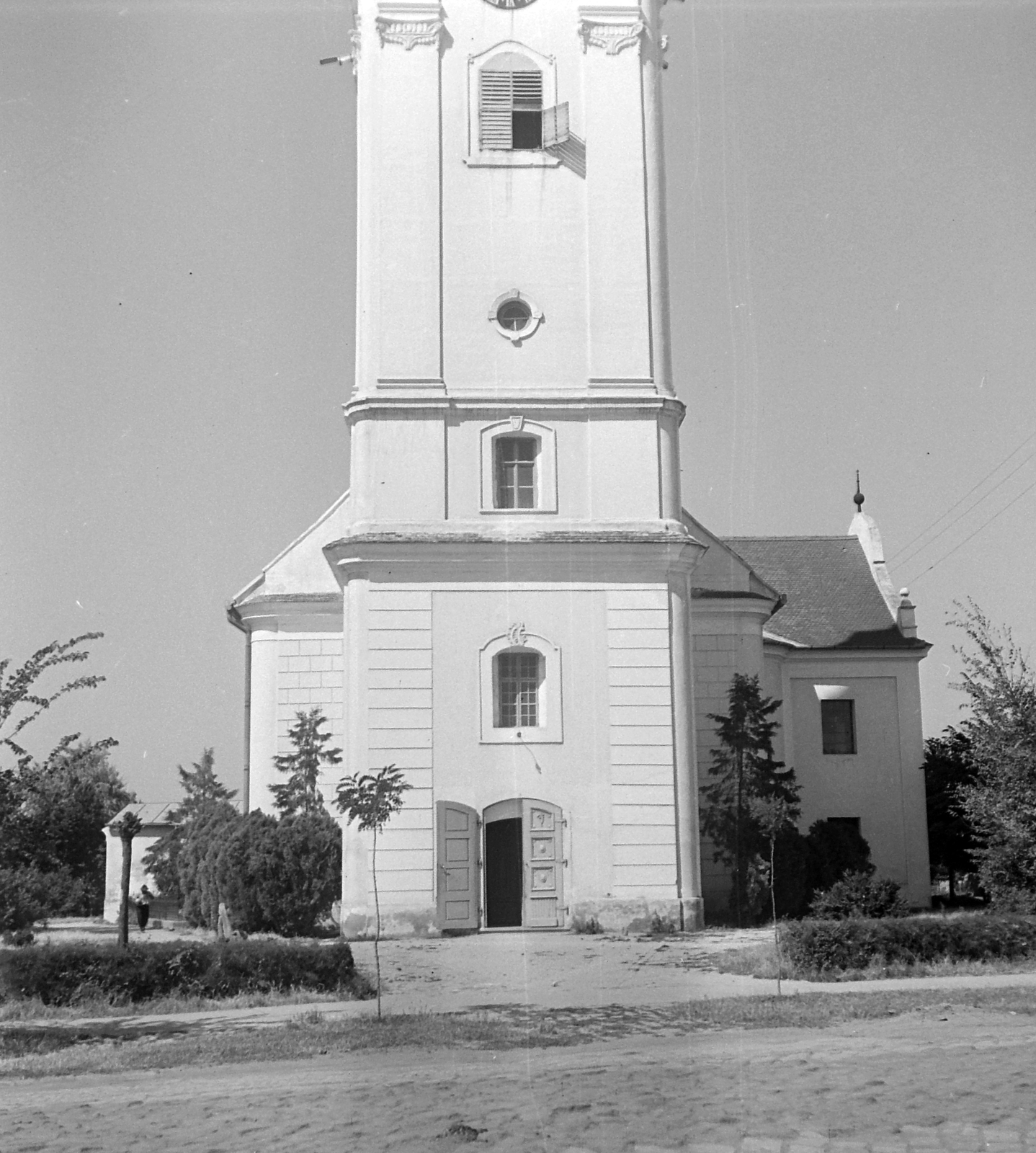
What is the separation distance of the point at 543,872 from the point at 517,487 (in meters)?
7.44

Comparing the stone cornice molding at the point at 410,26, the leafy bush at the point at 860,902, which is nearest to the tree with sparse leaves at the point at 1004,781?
the leafy bush at the point at 860,902

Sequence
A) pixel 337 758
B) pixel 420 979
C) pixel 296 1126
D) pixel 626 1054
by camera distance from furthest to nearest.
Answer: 1. pixel 337 758
2. pixel 420 979
3. pixel 626 1054
4. pixel 296 1126

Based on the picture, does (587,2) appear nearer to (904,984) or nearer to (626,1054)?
(904,984)

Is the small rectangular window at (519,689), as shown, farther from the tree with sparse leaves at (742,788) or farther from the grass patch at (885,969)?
the grass patch at (885,969)

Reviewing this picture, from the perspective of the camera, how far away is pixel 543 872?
1069 inches

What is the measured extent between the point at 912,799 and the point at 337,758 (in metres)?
15.8

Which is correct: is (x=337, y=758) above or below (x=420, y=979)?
above

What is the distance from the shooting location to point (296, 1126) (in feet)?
33.3

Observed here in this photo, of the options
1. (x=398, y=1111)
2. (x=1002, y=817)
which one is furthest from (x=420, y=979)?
(x=1002, y=817)

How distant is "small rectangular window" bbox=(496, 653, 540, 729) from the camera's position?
1096 inches

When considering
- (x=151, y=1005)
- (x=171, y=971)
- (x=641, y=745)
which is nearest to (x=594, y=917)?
(x=641, y=745)

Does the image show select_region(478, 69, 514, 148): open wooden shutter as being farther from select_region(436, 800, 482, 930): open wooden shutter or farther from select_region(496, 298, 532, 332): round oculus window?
select_region(436, 800, 482, 930): open wooden shutter

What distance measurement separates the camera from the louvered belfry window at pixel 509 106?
29891mm

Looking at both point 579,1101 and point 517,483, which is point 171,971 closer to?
point 579,1101
